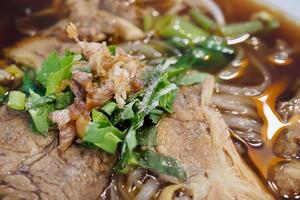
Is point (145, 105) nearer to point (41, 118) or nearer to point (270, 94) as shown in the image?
point (41, 118)

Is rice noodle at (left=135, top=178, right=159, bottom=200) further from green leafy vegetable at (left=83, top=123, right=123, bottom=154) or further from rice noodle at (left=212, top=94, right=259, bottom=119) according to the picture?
rice noodle at (left=212, top=94, right=259, bottom=119)

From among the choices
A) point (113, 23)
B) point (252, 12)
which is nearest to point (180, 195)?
point (113, 23)

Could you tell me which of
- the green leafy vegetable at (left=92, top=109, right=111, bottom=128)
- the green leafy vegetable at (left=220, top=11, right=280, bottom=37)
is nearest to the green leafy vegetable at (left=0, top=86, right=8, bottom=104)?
the green leafy vegetable at (left=92, top=109, right=111, bottom=128)

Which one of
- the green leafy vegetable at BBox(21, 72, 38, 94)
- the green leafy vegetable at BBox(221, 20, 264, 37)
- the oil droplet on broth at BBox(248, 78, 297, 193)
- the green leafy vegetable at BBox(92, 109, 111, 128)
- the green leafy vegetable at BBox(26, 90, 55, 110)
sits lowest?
the green leafy vegetable at BBox(21, 72, 38, 94)

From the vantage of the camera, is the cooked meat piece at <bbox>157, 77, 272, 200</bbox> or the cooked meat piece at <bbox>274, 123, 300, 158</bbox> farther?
the cooked meat piece at <bbox>274, 123, 300, 158</bbox>

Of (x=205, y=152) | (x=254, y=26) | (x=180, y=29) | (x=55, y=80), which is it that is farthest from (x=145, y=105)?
(x=254, y=26)

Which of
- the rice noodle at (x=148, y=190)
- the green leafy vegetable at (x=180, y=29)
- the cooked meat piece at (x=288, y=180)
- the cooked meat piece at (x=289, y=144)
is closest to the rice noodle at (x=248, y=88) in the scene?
the cooked meat piece at (x=289, y=144)
